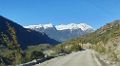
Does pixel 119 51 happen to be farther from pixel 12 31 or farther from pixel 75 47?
pixel 75 47

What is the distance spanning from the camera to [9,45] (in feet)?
92.6

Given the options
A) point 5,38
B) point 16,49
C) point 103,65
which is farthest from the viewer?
point 103,65

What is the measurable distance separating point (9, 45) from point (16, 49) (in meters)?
→ 1.45

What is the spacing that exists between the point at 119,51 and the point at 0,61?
26.7 meters

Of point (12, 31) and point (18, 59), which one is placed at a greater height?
point (12, 31)

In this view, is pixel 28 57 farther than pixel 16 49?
Yes

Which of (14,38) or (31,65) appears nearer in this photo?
(14,38)

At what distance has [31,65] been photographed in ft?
174

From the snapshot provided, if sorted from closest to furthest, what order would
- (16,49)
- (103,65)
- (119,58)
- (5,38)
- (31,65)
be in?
(5,38)
(16,49)
(103,65)
(119,58)
(31,65)

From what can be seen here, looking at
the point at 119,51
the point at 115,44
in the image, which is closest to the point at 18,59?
the point at 119,51

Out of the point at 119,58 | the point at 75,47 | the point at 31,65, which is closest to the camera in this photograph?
the point at 119,58

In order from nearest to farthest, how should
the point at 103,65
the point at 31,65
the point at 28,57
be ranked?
the point at 103,65 < the point at 31,65 < the point at 28,57

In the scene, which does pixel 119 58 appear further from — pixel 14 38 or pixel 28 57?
pixel 28 57

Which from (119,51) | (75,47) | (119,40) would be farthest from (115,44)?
(75,47)
